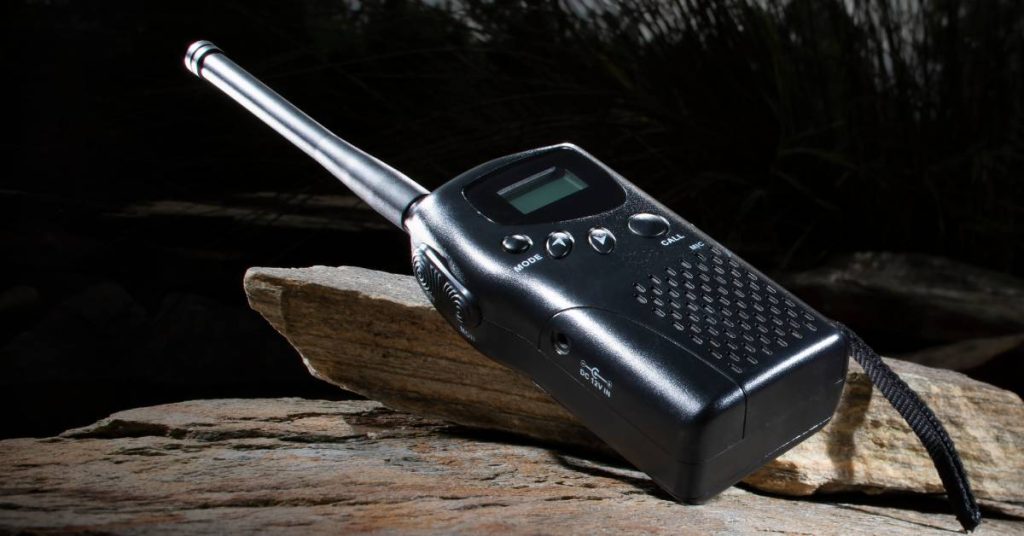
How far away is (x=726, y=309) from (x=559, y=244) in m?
0.15

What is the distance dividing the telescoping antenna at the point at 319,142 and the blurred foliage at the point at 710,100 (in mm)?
312

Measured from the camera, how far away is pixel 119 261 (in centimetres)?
152

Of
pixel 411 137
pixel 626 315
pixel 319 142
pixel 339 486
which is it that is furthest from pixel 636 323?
pixel 411 137

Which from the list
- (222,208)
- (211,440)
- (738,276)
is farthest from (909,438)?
(222,208)

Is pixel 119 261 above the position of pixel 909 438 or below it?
above

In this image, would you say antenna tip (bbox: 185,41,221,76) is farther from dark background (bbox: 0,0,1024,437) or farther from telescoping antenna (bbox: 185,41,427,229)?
dark background (bbox: 0,0,1024,437)

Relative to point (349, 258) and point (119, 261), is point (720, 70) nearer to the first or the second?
point (349, 258)

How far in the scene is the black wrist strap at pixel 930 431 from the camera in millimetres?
1046

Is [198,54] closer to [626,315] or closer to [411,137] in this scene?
[411,137]

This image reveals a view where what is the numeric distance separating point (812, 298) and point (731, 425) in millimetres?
937

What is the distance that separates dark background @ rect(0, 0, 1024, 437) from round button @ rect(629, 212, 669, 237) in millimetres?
522

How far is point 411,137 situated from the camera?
1.70 m

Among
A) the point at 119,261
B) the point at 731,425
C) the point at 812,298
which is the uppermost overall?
the point at 119,261

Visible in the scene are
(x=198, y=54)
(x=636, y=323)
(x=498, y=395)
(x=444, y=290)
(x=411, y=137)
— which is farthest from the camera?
(x=411, y=137)
